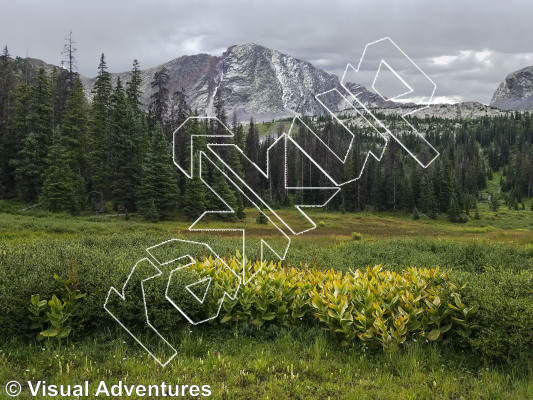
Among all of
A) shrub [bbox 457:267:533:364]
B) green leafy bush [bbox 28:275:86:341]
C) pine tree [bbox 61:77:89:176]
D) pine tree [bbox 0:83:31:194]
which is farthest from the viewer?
pine tree [bbox 0:83:31:194]

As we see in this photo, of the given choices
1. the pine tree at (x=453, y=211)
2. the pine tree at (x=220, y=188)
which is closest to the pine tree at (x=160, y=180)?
the pine tree at (x=220, y=188)

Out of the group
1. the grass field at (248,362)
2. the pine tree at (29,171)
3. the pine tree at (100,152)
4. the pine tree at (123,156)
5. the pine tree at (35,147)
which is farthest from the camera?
the pine tree at (35,147)

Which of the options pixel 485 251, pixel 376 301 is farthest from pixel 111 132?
pixel 376 301

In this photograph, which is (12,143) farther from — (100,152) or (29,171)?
(100,152)

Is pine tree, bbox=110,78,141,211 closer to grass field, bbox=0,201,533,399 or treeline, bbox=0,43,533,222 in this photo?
treeline, bbox=0,43,533,222

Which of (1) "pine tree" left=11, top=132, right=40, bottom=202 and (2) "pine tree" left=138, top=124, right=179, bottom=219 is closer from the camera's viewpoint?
(2) "pine tree" left=138, top=124, right=179, bottom=219

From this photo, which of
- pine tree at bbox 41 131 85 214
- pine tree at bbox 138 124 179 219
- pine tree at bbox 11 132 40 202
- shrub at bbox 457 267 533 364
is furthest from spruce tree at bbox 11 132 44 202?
shrub at bbox 457 267 533 364

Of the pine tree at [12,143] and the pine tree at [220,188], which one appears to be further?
the pine tree at [12,143]

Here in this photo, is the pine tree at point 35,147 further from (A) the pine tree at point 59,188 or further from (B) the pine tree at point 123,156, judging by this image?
(B) the pine tree at point 123,156

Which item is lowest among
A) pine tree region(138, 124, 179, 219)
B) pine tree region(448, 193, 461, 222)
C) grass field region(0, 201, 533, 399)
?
pine tree region(448, 193, 461, 222)

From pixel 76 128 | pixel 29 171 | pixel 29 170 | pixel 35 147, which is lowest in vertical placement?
pixel 29 171

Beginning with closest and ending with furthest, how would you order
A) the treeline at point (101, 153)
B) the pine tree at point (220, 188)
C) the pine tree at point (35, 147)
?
the pine tree at point (220, 188), the treeline at point (101, 153), the pine tree at point (35, 147)

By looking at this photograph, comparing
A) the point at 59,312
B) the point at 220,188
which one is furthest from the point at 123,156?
the point at 220,188

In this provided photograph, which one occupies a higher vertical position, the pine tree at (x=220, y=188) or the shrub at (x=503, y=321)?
the pine tree at (x=220, y=188)
